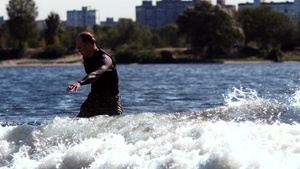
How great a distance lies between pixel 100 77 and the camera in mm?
9000

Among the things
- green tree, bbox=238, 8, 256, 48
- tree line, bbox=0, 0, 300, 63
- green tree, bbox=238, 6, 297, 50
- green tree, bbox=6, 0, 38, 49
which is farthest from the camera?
green tree, bbox=6, 0, 38, 49

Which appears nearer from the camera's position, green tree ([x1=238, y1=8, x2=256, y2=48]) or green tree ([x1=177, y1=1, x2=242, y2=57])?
green tree ([x1=177, y1=1, x2=242, y2=57])

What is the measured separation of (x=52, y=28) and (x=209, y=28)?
36675 millimetres

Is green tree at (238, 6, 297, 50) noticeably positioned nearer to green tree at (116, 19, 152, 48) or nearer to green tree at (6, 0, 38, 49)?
green tree at (116, 19, 152, 48)

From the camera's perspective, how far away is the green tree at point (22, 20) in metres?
112

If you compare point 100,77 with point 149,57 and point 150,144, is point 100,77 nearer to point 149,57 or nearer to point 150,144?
point 150,144

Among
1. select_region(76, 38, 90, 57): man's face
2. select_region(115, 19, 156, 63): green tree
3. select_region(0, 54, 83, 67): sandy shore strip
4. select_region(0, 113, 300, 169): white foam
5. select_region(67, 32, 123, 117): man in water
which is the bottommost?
select_region(0, 54, 83, 67): sandy shore strip

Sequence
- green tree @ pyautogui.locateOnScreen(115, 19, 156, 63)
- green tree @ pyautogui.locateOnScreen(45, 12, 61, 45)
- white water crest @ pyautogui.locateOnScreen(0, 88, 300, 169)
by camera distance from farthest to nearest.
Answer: green tree @ pyautogui.locateOnScreen(45, 12, 61, 45) → green tree @ pyautogui.locateOnScreen(115, 19, 156, 63) → white water crest @ pyautogui.locateOnScreen(0, 88, 300, 169)

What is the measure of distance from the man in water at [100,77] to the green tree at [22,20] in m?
104

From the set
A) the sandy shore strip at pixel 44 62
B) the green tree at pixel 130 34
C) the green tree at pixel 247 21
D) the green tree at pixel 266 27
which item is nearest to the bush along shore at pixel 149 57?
the sandy shore strip at pixel 44 62

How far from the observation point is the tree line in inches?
3821

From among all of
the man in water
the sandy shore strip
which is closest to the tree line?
the sandy shore strip

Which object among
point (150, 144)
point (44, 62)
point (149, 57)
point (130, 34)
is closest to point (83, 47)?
point (150, 144)

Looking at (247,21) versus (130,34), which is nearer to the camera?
(247,21)
